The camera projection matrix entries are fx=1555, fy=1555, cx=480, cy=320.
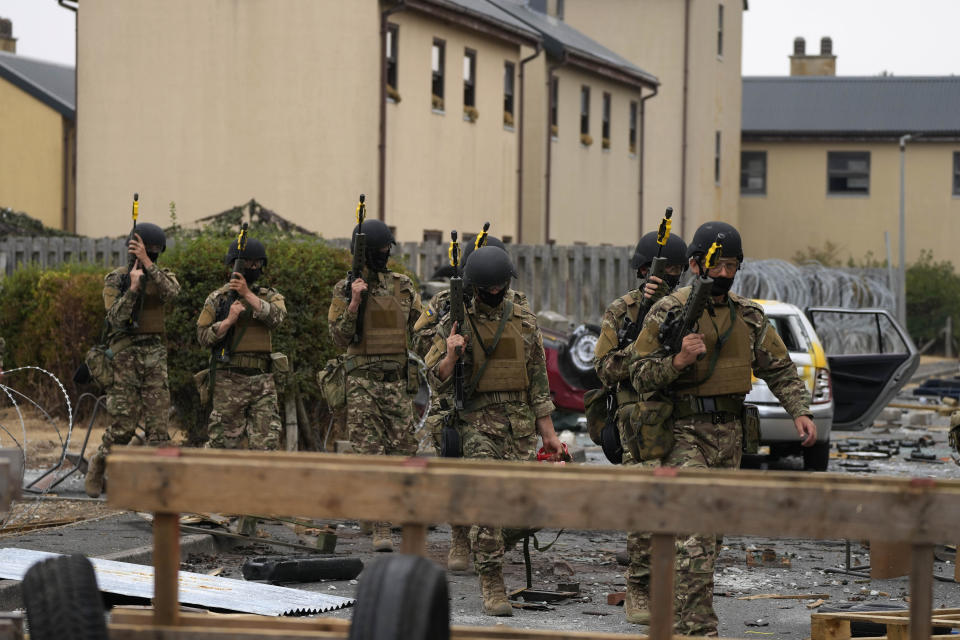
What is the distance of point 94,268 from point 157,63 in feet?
33.4

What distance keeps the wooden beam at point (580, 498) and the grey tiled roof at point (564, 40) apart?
31.1 metres

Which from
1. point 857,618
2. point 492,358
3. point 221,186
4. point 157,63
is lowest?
point 857,618

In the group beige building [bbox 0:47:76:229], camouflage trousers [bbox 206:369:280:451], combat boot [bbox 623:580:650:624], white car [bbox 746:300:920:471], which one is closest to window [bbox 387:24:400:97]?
beige building [bbox 0:47:76:229]

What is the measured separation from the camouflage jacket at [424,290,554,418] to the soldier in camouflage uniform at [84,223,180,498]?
426 centimetres

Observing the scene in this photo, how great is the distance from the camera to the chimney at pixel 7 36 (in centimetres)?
4688

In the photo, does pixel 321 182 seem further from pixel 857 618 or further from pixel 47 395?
pixel 857 618

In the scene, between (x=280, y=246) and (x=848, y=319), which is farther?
(x=848, y=319)

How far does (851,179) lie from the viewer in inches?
2124

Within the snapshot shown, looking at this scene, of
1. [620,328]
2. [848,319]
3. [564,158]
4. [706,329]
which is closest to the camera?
A: [706,329]

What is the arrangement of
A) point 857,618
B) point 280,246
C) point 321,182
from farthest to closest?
point 321,182 → point 280,246 → point 857,618

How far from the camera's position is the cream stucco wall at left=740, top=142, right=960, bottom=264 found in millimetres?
52688

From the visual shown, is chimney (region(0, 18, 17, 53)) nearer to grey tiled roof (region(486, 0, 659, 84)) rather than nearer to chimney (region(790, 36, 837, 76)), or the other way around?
grey tiled roof (region(486, 0, 659, 84))

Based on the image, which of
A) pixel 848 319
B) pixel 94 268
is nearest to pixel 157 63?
pixel 94 268

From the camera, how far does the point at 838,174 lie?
54.0 m
